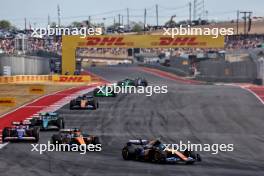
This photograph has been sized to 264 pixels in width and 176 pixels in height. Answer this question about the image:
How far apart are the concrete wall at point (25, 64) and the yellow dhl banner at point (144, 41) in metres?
4.44

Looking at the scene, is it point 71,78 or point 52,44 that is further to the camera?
point 52,44

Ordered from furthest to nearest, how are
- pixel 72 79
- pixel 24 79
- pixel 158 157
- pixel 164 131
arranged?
pixel 24 79
pixel 72 79
pixel 164 131
pixel 158 157

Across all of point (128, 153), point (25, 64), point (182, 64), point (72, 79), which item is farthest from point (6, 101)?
point (182, 64)

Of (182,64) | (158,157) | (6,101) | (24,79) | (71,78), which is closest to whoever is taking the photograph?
(158,157)

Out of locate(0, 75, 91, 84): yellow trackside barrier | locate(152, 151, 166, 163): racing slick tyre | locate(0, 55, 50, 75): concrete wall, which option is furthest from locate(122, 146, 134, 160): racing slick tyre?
locate(0, 55, 50, 75): concrete wall

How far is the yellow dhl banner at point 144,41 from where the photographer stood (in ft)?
264

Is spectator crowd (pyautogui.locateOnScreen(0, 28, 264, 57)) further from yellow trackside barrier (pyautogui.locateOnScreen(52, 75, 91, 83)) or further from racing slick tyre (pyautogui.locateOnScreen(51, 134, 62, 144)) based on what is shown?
racing slick tyre (pyautogui.locateOnScreen(51, 134, 62, 144))

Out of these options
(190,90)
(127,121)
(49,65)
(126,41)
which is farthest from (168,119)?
(49,65)

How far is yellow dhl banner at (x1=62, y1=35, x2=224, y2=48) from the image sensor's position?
264ft

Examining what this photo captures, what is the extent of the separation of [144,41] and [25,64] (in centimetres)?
1235

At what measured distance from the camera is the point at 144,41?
273ft

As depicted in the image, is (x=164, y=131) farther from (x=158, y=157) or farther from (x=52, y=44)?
(x=52, y=44)

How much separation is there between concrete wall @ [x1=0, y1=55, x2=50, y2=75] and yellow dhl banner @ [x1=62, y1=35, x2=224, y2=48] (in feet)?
14.6

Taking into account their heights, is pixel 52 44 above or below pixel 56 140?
above
